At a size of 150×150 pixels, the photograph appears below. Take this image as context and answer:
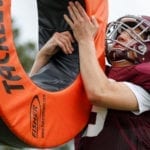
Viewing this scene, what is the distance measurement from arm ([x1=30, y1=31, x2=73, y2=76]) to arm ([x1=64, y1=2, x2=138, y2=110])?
163 mm

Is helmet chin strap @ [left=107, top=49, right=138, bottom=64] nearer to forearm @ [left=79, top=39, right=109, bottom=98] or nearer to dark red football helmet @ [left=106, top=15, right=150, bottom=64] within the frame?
dark red football helmet @ [left=106, top=15, right=150, bottom=64]

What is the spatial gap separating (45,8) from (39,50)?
8.2 inches

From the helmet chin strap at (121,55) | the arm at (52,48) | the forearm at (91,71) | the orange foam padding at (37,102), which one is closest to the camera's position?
the orange foam padding at (37,102)

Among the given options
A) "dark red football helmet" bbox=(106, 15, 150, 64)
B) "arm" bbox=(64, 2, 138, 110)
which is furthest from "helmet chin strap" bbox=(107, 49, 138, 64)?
"arm" bbox=(64, 2, 138, 110)

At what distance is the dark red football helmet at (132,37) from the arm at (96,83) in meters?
0.13

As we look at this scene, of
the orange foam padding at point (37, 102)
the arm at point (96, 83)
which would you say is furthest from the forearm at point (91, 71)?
the orange foam padding at point (37, 102)

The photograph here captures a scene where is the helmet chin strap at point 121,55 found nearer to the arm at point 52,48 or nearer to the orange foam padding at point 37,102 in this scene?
the orange foam padding at point 37,102

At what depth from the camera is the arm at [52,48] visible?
3.06 meters

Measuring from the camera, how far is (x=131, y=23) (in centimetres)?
302

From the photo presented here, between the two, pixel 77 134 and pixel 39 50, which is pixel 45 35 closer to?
pixel 39 50

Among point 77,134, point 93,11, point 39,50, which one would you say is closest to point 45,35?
point 39,50

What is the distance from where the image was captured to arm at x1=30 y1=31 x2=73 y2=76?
3062 millimetres

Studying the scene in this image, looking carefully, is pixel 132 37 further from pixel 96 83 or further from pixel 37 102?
pixel 37 102

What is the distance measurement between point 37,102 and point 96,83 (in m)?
0.24
